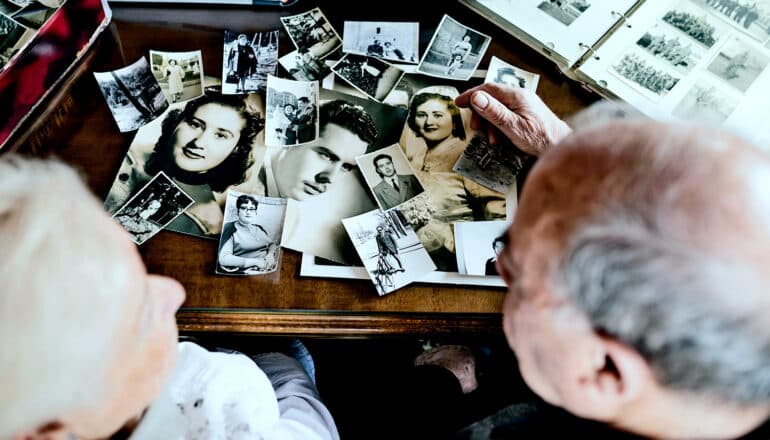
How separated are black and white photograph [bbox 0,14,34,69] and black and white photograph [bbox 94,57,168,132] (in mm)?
137

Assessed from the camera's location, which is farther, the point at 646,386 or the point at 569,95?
the point at 569,95

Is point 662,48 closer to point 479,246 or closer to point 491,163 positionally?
point 491,163

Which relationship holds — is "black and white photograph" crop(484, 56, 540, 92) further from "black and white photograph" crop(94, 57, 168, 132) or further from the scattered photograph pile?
"black and white photograph" crop(94, 57, 168, 132)

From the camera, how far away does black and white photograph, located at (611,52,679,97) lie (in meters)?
1.21

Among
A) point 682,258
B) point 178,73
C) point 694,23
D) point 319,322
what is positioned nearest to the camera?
point 682,258

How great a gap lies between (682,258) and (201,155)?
845 millimetres

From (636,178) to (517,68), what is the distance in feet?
2.37

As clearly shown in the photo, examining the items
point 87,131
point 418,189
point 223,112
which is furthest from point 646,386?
point 87,131

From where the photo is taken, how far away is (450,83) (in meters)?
1.19

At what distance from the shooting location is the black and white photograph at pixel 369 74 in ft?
3.87

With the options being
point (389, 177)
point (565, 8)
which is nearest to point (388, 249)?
point (389, 177)

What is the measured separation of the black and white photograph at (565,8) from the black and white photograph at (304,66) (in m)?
0.51

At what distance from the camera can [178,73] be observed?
1182 mm

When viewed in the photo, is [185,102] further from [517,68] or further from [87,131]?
Result: [517,68]
